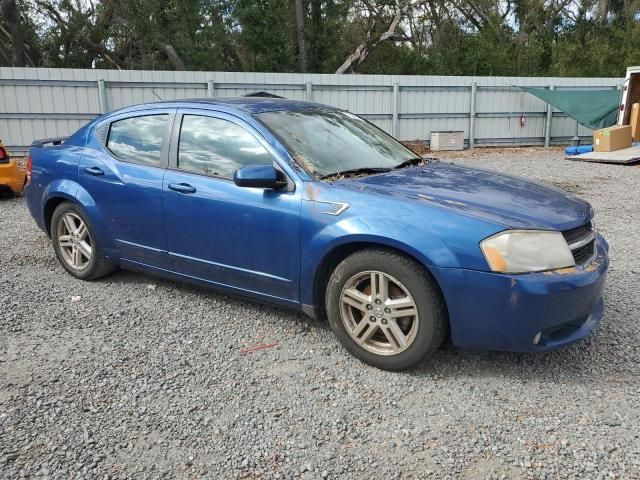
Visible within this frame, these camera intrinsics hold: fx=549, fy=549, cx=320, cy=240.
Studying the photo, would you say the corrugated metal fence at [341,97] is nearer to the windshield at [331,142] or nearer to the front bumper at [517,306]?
the windshield at [331,142]

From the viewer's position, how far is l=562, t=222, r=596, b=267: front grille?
305cm

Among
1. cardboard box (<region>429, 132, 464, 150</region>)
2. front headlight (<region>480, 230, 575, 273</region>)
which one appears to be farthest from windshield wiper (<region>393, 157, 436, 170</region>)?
cardboard box (<region>429, 132, 464, 150</region>)

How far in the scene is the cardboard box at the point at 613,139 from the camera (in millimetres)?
13711

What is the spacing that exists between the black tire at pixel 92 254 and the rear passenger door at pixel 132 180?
0.65 ft

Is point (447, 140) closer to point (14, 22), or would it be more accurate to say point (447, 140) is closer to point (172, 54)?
point (172, 54)

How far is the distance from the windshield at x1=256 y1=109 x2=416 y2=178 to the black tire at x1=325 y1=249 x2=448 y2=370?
0.67 meters

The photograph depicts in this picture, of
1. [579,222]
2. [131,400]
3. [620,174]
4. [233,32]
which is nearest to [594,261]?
[579,222]

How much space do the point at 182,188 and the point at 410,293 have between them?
5.95 ft

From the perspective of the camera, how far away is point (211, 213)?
372cm

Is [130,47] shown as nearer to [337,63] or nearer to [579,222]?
[337,63]

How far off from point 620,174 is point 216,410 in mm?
11230

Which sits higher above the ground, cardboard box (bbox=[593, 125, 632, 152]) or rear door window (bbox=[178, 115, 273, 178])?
rear door window (bbox=[178, 115, 273, 178])

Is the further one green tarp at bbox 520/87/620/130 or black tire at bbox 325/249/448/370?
green tarp at bbox 520/87/620/130

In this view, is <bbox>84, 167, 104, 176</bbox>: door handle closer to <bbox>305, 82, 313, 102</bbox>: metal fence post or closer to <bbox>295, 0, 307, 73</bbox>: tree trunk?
<bbox>305, 82, 313, 102</bbox>: metal fence post
